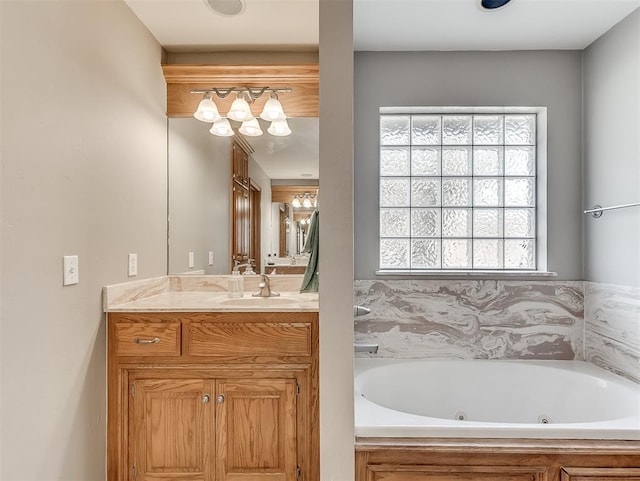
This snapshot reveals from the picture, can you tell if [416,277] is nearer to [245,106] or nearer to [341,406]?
[341,406]

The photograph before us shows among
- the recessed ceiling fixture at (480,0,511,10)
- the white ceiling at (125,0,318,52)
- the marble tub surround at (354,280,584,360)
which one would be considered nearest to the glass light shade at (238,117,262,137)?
the white ceiling at (125,0,318,52)

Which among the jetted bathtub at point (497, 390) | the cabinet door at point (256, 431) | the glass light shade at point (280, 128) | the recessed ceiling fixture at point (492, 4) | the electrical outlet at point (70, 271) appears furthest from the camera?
the glass light shade at point (280, 128)

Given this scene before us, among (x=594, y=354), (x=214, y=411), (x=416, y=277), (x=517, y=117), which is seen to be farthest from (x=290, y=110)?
(x=594, y=354)

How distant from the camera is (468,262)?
2.39m

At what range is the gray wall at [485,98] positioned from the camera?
2.25m

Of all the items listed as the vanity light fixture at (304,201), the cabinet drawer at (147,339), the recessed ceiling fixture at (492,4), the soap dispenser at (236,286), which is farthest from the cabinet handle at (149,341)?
the recessed ceiling fixture at (492,4)

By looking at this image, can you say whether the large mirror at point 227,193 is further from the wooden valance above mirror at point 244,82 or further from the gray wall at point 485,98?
the gray wall at point 485,98

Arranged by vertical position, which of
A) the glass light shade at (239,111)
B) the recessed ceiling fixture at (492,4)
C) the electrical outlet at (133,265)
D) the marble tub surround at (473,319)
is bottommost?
the marble tub surround at (473,319)

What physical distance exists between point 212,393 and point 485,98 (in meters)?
2.23

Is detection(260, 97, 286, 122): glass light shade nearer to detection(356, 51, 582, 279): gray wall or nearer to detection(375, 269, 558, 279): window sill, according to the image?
detection(356, 51, 582, 279): gray wall

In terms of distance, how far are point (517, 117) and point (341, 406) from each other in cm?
210

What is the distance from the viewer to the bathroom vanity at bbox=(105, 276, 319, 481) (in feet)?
5.44

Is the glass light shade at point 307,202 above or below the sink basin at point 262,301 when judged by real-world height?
above

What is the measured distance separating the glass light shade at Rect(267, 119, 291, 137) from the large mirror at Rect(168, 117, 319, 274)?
0.08 feet
